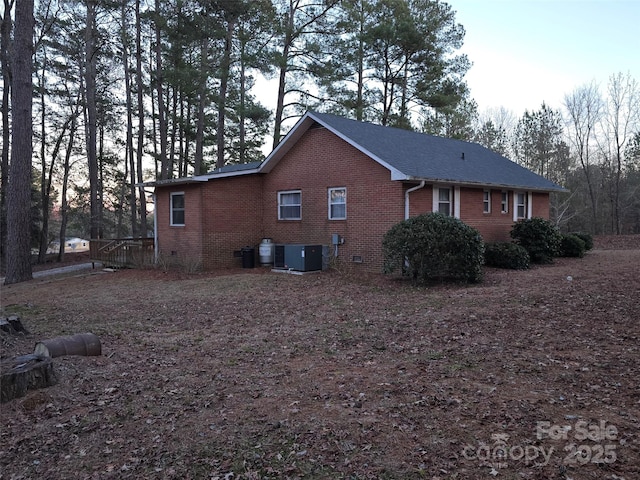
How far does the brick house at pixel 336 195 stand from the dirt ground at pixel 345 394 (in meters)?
5.33

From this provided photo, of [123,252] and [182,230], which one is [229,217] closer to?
[182,230]

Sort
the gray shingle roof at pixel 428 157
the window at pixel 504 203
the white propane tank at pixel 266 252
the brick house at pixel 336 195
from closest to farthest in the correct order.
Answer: the gray shingle roof at pixel 428 157, the brick house at pixel 336 195, the white propane tank at pixel 266 252, the window at pixel 504 203

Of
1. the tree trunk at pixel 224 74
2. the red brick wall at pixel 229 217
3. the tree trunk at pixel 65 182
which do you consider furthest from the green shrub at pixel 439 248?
the tree trunk at pixel 65 182

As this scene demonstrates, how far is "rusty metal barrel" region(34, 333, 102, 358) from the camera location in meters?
5.24

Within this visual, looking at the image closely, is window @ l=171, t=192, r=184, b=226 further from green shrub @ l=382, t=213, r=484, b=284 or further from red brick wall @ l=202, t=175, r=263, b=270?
green shrub @ l=382, t=213, r=484, b=284

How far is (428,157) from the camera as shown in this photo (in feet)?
51.5

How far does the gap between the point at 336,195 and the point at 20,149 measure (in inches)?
408

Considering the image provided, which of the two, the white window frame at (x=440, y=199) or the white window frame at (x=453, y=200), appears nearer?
the white window frame at (x=440, y=199)

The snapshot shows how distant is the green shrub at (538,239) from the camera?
1535 cm

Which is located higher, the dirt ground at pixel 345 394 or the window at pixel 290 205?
the window at pixel 290 205

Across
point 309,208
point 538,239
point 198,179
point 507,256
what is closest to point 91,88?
point 198,179

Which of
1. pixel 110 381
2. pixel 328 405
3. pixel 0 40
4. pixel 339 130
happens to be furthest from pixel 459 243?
pixel 0 40

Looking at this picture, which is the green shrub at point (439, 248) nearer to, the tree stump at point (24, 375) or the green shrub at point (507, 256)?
the green shrub at point (507, 256)

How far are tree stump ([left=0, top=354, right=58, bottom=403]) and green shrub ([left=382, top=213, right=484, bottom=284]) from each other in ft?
26.9
